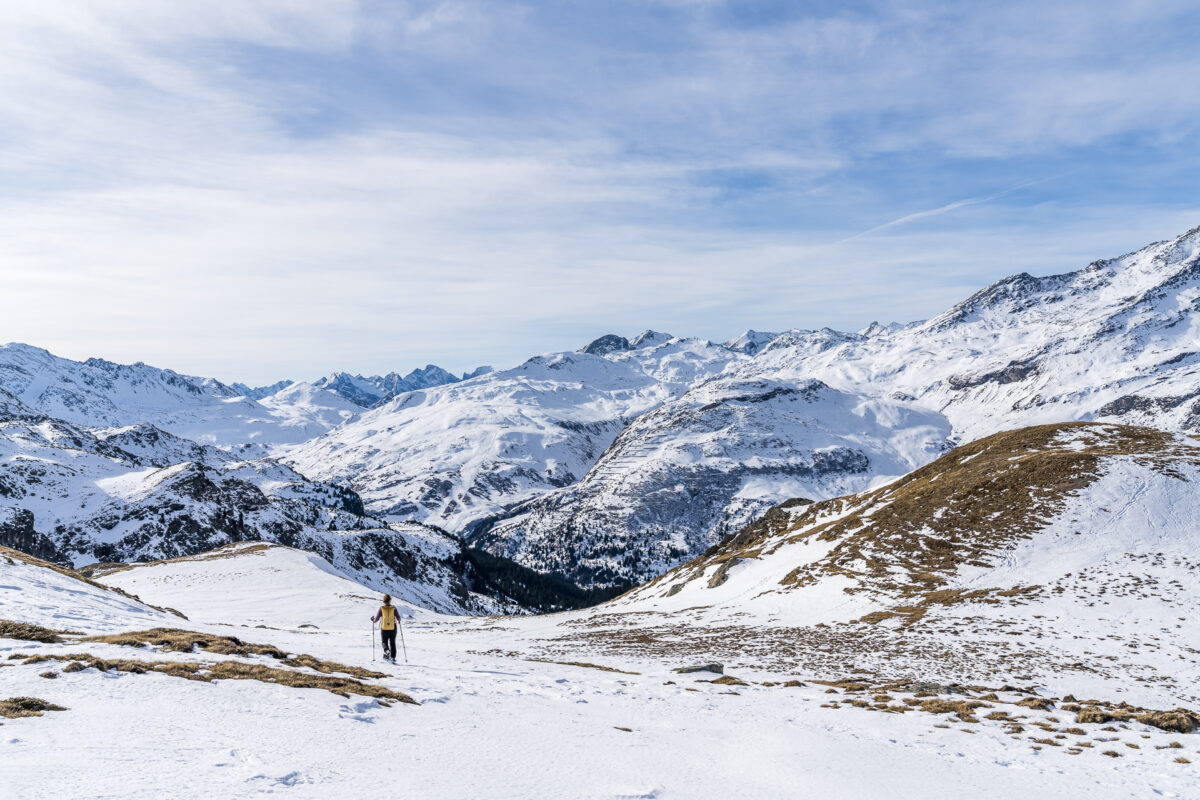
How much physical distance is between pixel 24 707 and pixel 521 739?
9152 mm

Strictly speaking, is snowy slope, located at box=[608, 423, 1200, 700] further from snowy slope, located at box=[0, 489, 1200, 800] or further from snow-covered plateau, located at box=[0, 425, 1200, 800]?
snowy slope, located at box=[0, 489, 1200, 800]

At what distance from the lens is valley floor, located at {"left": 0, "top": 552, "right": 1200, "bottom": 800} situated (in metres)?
10.1

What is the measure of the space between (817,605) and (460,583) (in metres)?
135

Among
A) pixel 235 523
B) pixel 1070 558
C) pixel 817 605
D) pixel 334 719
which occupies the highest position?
pixel 334 719

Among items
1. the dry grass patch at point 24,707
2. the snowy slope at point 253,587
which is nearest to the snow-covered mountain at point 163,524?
the snowy slope at point 253,587

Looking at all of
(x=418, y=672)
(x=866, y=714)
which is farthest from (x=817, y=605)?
(x=418, y=672)

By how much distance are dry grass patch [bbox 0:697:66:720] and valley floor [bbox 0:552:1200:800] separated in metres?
0.25

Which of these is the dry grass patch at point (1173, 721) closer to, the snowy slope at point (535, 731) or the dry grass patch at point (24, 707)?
the snowy slope at point (535, 731)

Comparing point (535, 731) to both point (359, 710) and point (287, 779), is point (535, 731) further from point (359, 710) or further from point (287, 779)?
point (287, 779)

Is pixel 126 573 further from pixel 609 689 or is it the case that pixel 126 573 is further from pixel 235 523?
pixel 609 689

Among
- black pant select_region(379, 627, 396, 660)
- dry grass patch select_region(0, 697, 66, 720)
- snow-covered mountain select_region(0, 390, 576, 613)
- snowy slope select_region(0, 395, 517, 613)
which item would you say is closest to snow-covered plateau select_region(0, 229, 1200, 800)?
dry grass patch select_region(0, 697, 66, 720)

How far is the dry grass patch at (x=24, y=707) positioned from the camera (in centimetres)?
1102

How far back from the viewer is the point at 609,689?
22531 mm

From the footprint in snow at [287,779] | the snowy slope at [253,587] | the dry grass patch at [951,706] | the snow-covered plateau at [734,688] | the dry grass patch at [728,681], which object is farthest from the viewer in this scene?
the snowy slope at [253,587]
